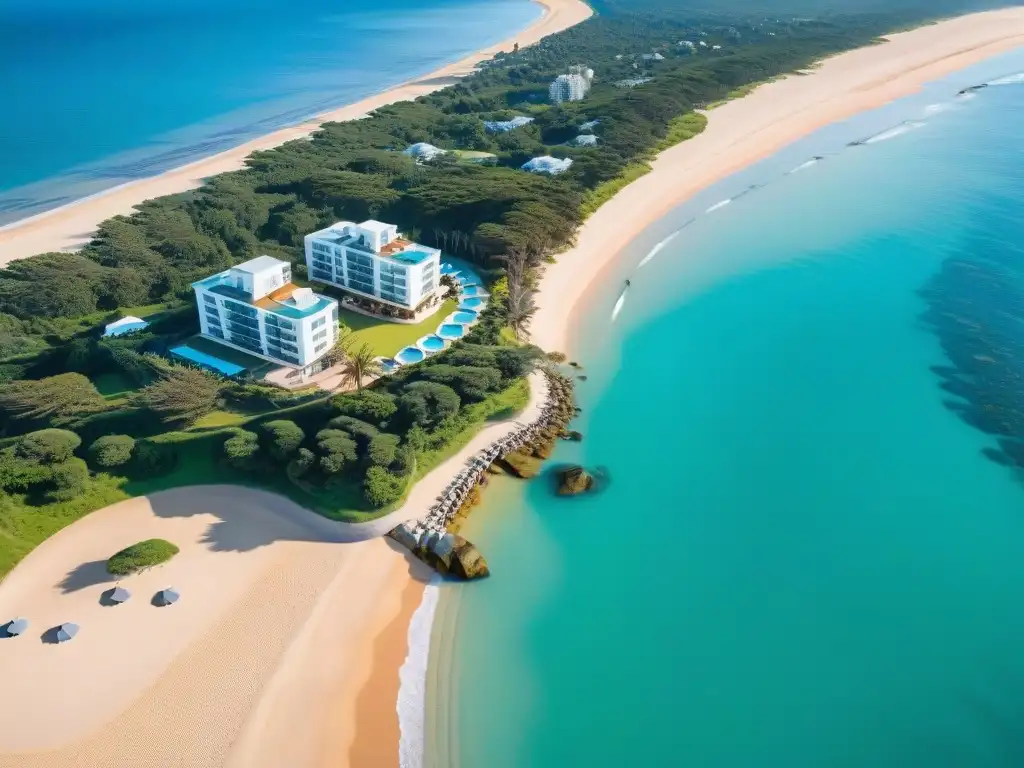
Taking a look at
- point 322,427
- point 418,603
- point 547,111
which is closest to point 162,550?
point 322,427

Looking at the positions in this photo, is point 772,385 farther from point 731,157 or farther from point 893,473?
point 731,157

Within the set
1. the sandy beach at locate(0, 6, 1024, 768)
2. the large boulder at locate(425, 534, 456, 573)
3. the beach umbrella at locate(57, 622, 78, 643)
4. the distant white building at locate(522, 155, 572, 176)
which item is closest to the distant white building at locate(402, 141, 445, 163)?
the distant white building at locate(522, 155, 572, 176)

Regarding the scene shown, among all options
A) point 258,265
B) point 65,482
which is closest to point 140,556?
point 65,482

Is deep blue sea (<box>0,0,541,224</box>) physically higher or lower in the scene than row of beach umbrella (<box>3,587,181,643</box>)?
higher

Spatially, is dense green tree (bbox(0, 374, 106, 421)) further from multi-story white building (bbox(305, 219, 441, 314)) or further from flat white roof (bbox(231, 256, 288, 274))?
multi-story white building (bbox(305, 219, 441, 314))

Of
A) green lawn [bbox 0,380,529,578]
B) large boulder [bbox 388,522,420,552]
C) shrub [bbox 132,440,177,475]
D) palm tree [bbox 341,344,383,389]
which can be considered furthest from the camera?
palm tree [bbox 341,344,383,389]
